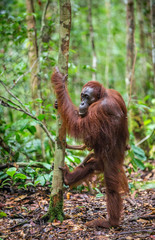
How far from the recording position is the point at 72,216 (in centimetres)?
396

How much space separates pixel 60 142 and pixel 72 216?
1.28 meters

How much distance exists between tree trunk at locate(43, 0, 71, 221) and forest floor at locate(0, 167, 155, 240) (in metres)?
0.18

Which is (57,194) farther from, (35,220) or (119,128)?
(119,128)

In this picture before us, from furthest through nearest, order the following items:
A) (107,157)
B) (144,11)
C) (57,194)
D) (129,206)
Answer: (144,11)
(129,206)
(107,157)
(57,194)

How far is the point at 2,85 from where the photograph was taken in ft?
15.6

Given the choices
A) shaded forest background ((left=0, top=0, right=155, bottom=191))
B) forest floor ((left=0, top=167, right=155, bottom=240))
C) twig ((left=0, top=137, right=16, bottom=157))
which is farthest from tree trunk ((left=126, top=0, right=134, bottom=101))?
twig ((left=0, top=137, right=16, bottom=157))

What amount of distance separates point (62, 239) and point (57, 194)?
602 millimetres

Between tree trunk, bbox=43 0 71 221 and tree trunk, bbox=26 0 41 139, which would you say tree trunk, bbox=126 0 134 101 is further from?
tree trunk, bbox=43 0 71 221

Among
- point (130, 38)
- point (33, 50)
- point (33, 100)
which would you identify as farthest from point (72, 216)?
point (130, 38)

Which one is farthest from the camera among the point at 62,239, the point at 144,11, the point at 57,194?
the point at 144,11

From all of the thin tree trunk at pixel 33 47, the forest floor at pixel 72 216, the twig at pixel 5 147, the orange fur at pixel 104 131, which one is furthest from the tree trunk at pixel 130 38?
the twig at pixel 5 147

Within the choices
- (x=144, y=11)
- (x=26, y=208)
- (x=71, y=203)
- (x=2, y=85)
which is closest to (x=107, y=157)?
(x=71, y=203)

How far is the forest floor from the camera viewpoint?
334cm

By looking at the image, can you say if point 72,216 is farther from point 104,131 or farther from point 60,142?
point 104,131
